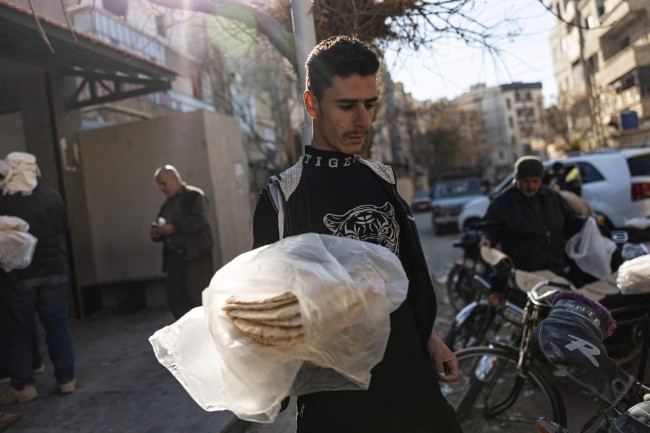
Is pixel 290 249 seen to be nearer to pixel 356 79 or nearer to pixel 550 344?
pixel 356 79

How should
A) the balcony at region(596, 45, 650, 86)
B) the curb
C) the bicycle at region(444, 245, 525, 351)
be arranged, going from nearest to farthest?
the bicycle at region(444, 245, 525, 351) → the curb → the balcony at region(596, 45, 650, 86)

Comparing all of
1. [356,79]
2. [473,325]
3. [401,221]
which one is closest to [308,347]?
[401,221]

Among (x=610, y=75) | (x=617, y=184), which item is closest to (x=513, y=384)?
(x=617, y=184)

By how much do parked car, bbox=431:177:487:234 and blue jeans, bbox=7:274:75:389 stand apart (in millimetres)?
13595

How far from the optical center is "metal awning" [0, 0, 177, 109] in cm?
535

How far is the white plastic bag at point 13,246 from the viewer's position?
156 inches

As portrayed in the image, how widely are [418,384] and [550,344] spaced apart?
0.59m

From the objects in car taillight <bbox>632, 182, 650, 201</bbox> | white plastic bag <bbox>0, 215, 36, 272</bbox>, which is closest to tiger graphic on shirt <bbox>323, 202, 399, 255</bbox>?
white plastic bag <bbox>0, 215, 36, 272</bbox>

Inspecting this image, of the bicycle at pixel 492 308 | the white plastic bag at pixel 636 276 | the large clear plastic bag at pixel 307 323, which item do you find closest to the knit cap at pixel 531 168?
the bicycle at pixel 492 308

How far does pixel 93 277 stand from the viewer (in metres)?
8.20

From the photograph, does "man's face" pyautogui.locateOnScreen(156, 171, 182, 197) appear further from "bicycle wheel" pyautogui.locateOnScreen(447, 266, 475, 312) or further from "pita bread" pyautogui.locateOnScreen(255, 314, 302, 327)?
"pita bread" pyautogui.locateOnScreen(255, 314, 302, 327)

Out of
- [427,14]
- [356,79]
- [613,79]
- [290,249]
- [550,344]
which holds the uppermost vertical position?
[613,79]

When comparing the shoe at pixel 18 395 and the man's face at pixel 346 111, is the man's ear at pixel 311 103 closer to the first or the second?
the man's face at pixel 346 111

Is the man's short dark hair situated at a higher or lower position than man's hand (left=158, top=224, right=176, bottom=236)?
higher
